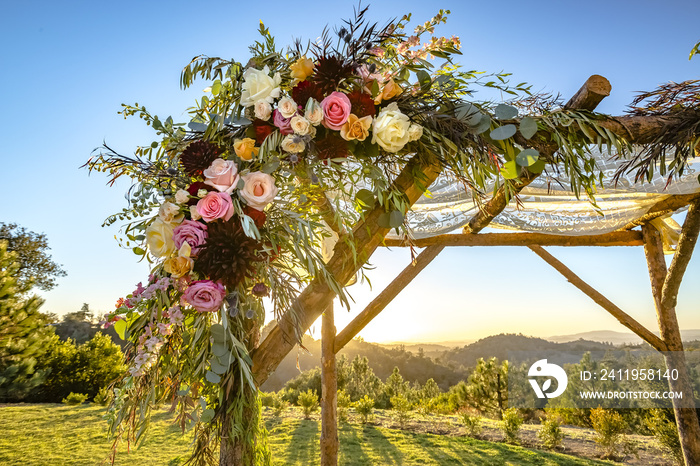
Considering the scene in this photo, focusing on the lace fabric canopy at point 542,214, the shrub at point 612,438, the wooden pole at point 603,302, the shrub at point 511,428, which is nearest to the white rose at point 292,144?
the lace fabric canopy at point 542,214

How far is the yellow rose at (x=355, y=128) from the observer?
94cm

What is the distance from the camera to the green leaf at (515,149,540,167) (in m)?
0.95

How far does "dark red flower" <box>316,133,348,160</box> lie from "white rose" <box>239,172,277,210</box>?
0.58 feet

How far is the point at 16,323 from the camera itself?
3.37m

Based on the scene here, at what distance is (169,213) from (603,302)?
354 cm

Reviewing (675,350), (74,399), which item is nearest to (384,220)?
(675,350)

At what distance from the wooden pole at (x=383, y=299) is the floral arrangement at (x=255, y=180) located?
6.11 feet

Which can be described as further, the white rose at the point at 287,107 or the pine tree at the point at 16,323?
the pine tree at the point at 16,323

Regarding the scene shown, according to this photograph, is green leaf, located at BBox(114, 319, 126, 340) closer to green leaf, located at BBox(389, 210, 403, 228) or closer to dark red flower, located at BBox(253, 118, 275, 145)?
dark red flower, located at BBox(253, 118, 275, 145)

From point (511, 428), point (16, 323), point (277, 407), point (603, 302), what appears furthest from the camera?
point (277, 407)

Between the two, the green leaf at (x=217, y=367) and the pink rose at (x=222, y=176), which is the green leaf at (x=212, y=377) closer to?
the green leaf at (x=217, y=367)

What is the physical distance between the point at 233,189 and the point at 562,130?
0.91 metres

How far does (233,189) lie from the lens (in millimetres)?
895

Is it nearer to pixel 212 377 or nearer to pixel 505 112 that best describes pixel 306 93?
pixel 505 112
